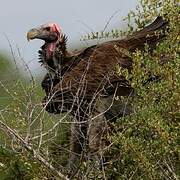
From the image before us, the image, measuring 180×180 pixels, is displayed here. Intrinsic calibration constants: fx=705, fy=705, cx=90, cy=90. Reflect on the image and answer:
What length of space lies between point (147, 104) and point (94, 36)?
28.3 inches

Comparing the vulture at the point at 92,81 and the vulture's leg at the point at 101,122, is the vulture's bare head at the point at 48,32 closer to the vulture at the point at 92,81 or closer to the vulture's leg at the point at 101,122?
the vulture at the point at 92,81

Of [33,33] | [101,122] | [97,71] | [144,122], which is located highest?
[144,122]

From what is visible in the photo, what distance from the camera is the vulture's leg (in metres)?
4.52

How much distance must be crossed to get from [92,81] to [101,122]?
1.64 feet

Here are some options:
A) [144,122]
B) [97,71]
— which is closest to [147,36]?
[97,71]

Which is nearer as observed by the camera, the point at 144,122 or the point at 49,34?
the point at 144,122

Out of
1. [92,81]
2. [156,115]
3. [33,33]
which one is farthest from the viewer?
[33,33]

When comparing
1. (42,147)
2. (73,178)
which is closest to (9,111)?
(42,147)

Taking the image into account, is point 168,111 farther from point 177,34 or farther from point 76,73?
point 76,73

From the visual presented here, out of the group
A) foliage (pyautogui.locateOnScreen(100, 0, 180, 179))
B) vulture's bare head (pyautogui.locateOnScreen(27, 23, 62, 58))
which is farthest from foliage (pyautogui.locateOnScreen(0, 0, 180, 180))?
vulture's bare head (pyautogui.locateOnScreen(27, 23, 62, 58))

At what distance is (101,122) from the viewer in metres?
4.92

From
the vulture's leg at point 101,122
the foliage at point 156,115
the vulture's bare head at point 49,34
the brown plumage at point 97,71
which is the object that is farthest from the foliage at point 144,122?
the vulture's bare head at point 49,34

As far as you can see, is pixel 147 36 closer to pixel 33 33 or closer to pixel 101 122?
pixel 101 122

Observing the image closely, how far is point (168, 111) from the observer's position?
13.1 feet
